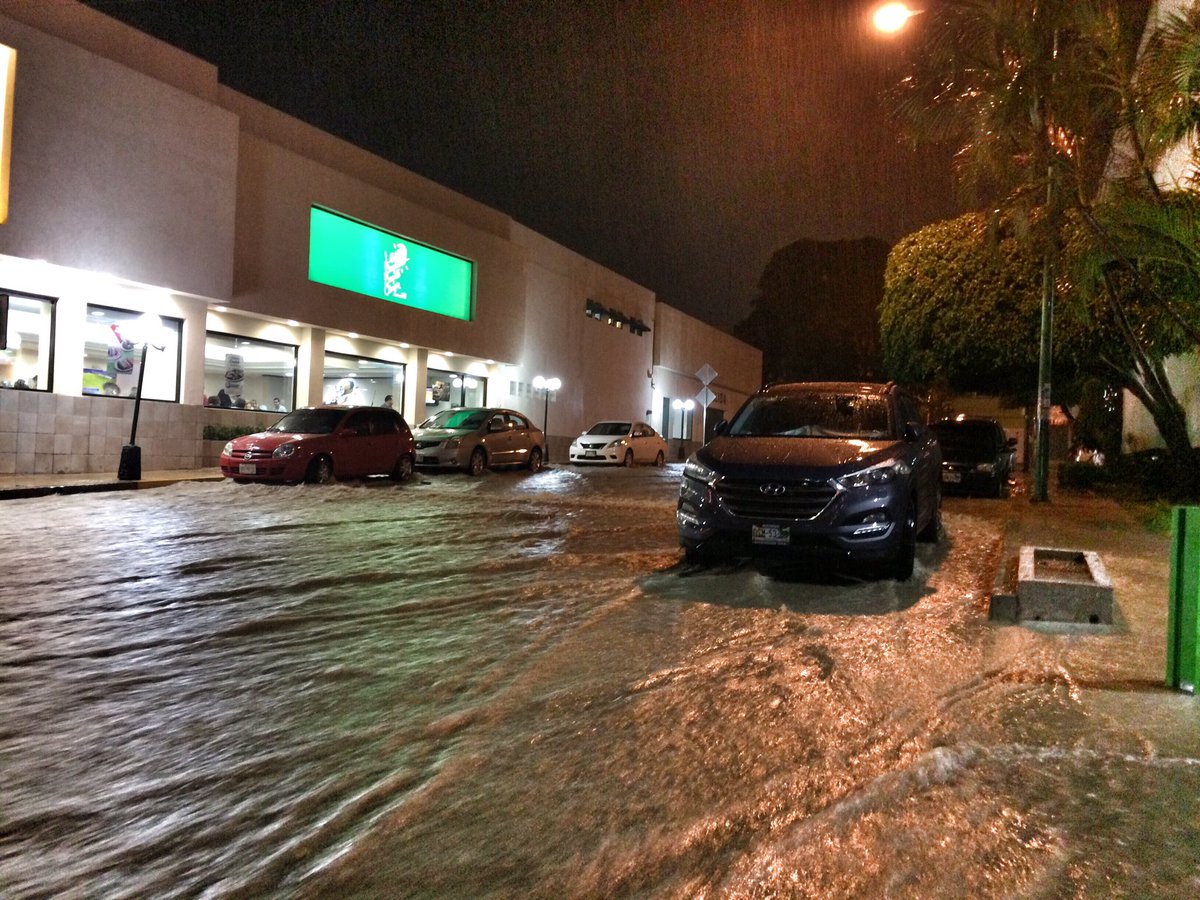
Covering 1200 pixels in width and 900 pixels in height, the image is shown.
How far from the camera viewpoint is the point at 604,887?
2979 mm

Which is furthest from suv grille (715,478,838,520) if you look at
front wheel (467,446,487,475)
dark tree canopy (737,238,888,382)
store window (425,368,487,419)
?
dark tree canopy (737,238,888,382)

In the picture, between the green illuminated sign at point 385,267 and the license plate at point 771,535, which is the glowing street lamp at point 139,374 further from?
the license plate at point 771,535

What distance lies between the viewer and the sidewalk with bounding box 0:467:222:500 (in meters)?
13.9

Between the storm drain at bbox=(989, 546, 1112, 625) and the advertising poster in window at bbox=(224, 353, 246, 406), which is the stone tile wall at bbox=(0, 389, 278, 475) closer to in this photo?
the advertising poster in window at bbox=(224, 353, 246, 406)

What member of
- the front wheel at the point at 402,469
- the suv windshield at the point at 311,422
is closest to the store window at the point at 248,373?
the suv windshield at the point at 311,422

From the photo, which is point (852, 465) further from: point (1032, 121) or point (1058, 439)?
point (1058, 439)

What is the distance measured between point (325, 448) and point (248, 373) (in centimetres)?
661

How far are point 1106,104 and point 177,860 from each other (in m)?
13.9

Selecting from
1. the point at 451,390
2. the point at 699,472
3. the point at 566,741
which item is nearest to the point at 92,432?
the point at 451,390

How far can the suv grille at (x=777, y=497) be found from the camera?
24.8 feet

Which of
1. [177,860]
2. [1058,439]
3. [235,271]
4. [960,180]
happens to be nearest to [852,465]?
[177,860]

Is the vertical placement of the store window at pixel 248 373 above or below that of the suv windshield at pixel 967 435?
above

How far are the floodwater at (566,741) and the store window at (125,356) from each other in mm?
11288

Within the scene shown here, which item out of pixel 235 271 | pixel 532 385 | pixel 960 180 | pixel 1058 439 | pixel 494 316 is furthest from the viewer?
pixel 1058 439
